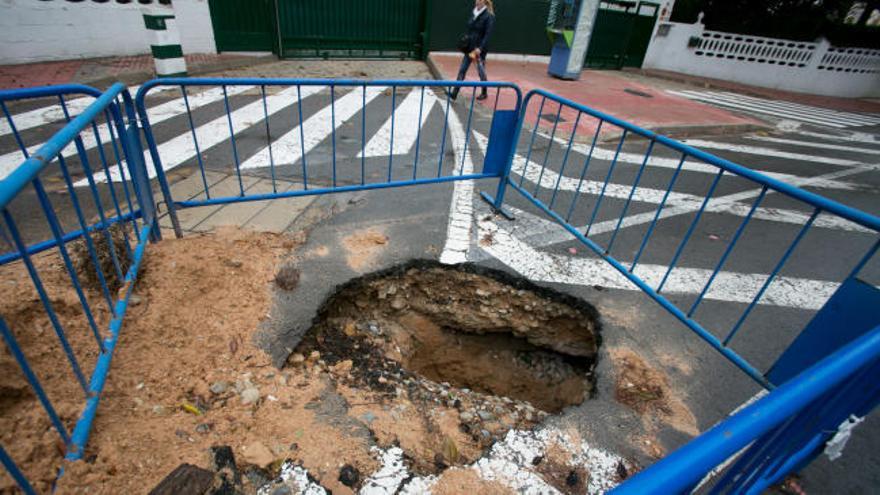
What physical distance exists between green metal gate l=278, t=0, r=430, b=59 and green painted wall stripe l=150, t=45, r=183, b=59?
3.74 meters

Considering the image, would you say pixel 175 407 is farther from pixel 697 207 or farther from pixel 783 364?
pixel 697 207

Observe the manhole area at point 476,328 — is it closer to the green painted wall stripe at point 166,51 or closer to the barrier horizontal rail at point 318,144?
the barrier horizontal rail at point 318,144

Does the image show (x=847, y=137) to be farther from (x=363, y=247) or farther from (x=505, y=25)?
(x=363, y=247)

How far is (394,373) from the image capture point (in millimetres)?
2859

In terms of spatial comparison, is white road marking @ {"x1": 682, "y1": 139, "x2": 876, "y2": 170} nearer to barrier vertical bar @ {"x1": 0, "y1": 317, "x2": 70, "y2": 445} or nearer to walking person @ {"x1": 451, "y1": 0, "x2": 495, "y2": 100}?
walking person @ {"x1": 451, "y1": 0, "x2": 495, "y2": 100}

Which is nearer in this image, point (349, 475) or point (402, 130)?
point (349, 475)

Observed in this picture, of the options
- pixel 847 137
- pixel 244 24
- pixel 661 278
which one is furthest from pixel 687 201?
pixel 244 24

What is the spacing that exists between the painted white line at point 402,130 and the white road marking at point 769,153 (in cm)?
547

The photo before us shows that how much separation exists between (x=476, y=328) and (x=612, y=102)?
9.29 meters

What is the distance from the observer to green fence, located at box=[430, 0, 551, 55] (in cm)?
1342

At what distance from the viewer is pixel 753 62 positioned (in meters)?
18.1

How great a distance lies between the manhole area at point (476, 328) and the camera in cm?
343

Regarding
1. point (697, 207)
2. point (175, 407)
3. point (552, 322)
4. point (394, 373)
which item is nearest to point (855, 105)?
point (697, 207)

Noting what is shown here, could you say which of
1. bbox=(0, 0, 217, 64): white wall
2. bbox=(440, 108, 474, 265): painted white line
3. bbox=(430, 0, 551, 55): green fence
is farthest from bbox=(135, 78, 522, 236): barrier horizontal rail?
bbox=(430, 0, 551, 55): green fence
